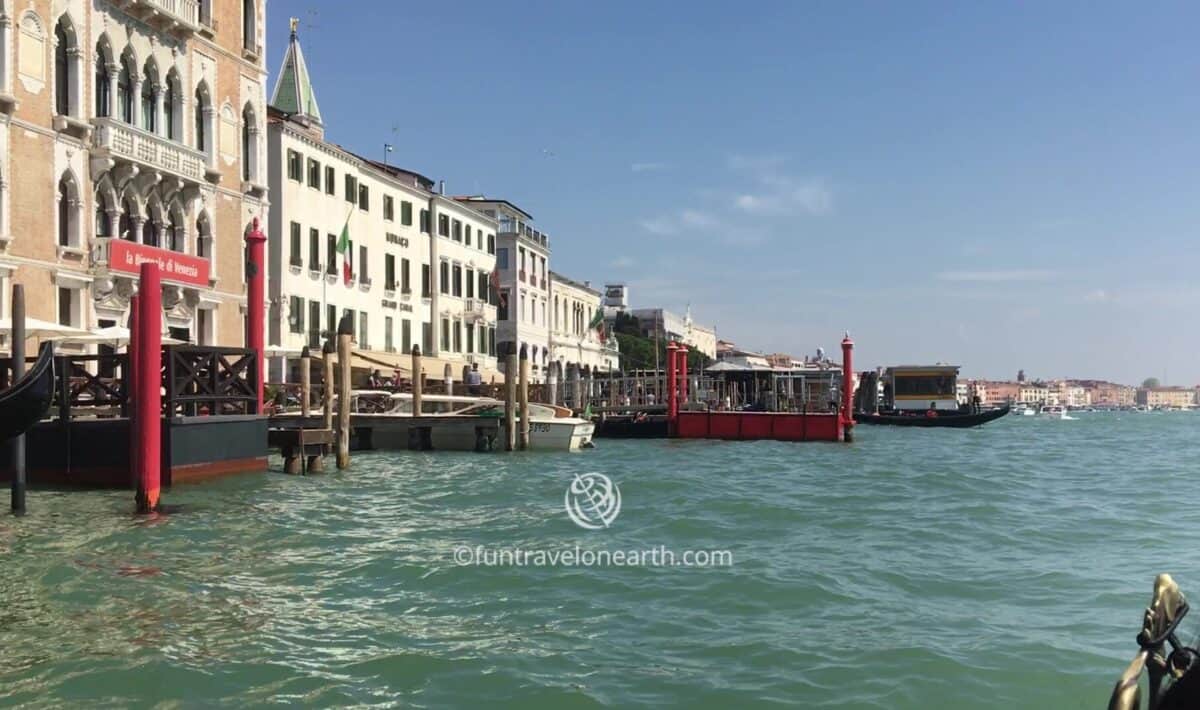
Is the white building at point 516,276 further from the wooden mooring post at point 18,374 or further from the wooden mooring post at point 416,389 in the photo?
the wooden mooring post at point 18,374

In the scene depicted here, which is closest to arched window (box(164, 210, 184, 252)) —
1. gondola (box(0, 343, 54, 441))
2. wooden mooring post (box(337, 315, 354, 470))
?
wooden mooring post (box(337, 315, 354, 470))

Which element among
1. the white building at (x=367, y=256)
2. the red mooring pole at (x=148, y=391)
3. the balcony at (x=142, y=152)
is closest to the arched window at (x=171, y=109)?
the balcony at (x=142, y=152)

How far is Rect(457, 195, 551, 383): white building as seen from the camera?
50906mm

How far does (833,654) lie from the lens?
7215 mm

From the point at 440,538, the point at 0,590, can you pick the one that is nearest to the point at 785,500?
the point at 440,538

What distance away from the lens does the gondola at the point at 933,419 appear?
4978cm

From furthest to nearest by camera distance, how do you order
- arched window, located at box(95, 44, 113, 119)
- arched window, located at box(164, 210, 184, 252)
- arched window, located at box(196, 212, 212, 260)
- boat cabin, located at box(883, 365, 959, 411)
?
boat cabin, located at box(883, 365, 959, 411), arched window, located at box(196, 212, 212, 260), arched window, located at box(164, 210, 184, 252), arched window, located at box(95, 44, 113, 119)

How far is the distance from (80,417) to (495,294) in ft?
102

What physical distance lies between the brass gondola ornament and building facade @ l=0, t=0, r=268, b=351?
20.5 meters

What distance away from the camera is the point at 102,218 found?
22938 millimetres

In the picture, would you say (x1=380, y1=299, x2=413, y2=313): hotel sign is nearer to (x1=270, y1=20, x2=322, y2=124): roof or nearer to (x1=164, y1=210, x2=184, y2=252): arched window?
(x1=270, y1=20, x2=322, y2=124): roof

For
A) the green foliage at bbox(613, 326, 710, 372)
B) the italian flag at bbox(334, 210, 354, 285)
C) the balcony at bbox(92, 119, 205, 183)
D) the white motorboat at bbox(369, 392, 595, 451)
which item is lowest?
the white motorboat at bbox(369, 392, 595, 451)

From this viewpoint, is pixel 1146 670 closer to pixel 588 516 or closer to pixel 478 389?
pixel 588 516

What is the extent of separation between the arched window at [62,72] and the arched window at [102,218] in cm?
184
